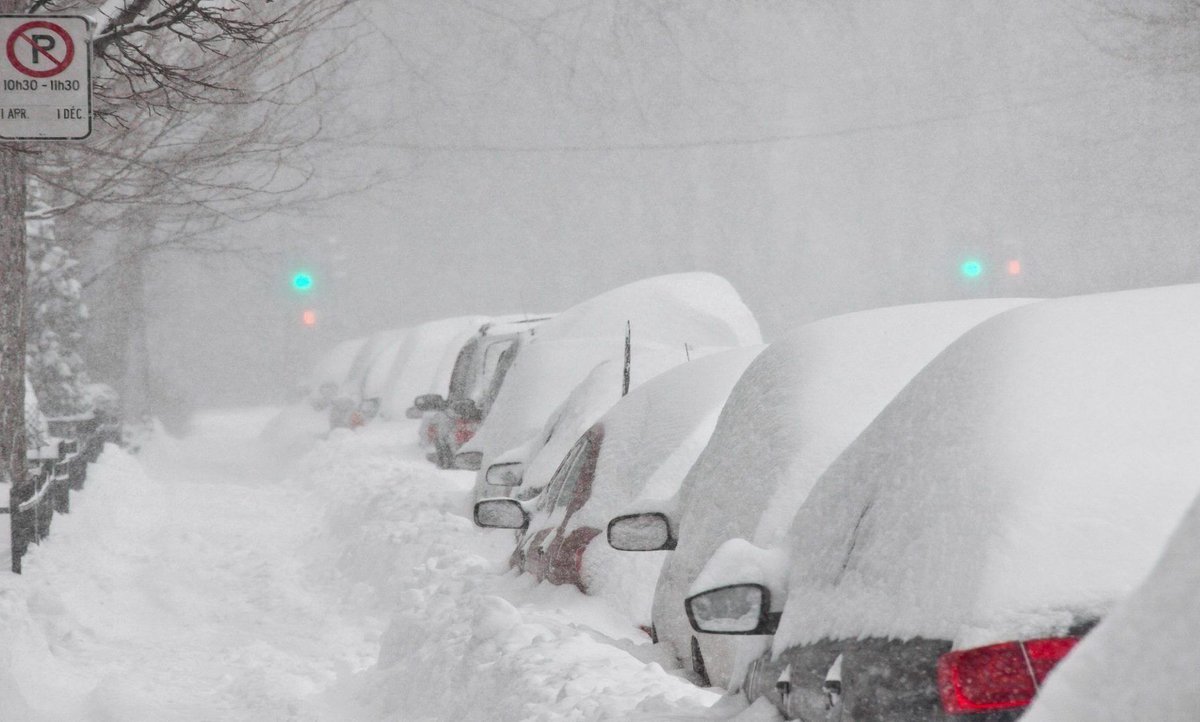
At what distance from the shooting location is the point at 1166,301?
9.75ft

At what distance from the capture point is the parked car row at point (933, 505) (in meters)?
2.12

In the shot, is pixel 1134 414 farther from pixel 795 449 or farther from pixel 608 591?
pixel 608 591

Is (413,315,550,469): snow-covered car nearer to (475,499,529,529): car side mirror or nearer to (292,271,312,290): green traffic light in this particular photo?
(475,499,529,529): car side mirror

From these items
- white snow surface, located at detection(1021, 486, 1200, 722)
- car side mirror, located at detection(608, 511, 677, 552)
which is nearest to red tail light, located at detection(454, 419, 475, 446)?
car side mirror, located at detection(608, 511, 677, 552)

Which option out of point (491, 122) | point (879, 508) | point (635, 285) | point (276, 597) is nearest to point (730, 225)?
point (491, 122)

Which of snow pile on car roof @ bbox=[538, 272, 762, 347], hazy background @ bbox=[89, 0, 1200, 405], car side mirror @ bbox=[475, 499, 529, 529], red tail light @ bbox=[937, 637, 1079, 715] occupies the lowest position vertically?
car side mirror @ bbox=[475, 499, 529, 529]

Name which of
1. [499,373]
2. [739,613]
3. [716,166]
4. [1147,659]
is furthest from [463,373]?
[716,166]

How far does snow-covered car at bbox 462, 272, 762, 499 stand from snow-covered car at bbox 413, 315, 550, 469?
742 millimetres

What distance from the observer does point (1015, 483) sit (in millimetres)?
2344

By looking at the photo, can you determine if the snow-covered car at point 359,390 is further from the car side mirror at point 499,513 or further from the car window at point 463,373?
the car side mirror at point 499,513

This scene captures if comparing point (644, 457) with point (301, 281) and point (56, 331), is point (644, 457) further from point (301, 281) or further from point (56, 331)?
point (301, 281)

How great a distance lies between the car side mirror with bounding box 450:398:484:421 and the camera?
13469 millimetres

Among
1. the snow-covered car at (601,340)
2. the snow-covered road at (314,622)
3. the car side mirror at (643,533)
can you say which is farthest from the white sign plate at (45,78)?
the snow-covered car at (601,340)

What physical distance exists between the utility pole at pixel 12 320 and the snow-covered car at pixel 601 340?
3.26m
